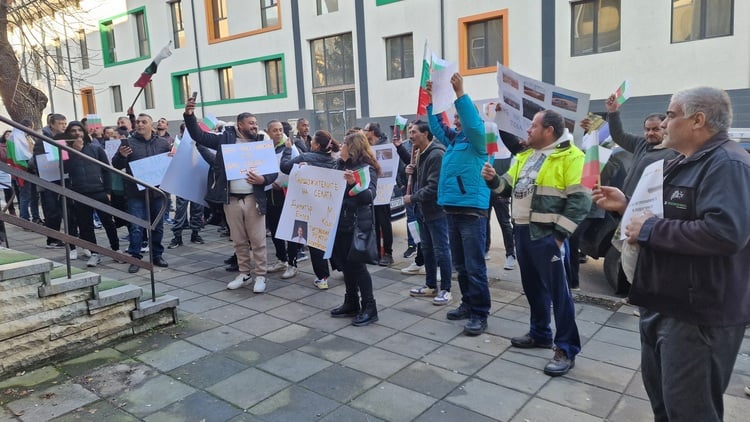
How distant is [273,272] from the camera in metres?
6.84

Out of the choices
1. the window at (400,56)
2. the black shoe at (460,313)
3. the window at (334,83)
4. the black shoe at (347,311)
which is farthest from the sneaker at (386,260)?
the window at (334,83)

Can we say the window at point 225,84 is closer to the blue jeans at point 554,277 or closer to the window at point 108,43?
the window at point 108,43

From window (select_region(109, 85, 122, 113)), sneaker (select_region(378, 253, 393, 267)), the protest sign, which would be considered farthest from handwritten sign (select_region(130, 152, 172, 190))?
window (select_region(109, 85, 122, 113))

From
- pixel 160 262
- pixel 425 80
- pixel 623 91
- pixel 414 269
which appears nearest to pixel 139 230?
pixel 160 262

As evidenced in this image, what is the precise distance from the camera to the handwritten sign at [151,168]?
23.0 feet

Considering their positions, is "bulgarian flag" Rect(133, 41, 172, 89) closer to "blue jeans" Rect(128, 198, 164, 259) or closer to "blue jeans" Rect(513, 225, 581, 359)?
"blue jeans" Rect(128, 198, 164, 259)

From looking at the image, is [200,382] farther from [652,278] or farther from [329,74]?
[329,74]

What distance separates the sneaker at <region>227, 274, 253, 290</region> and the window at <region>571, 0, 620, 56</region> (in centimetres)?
1401

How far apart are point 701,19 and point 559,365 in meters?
14.3

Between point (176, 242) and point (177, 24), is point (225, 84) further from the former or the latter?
point (176, 242)

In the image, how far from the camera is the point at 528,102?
4008mm

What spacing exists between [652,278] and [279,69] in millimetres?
23101

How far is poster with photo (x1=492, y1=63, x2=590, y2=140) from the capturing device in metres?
3.85

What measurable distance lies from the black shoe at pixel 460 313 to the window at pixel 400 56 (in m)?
15.9
